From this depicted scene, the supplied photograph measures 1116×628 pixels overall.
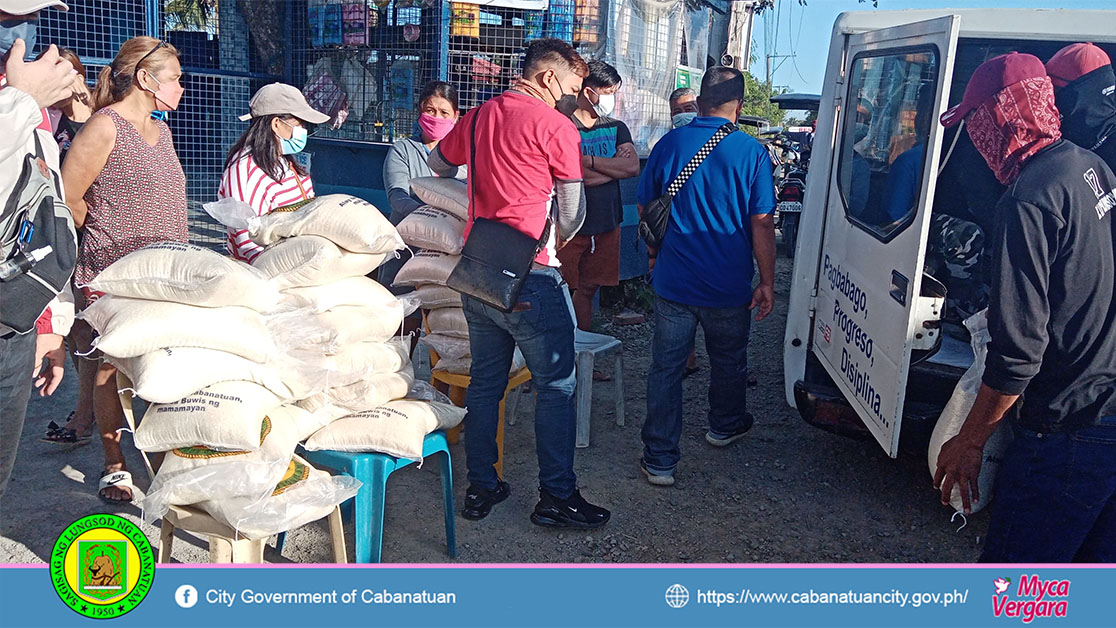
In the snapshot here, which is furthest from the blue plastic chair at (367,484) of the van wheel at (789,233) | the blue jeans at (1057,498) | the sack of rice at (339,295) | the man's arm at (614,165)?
the van wheel at (789,233)

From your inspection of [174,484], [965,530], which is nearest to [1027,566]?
[965,530]

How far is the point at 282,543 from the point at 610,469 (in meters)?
1.53

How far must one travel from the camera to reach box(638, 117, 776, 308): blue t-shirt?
3.63 meters

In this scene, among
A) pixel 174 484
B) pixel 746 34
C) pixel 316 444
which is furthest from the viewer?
pixel 746 34

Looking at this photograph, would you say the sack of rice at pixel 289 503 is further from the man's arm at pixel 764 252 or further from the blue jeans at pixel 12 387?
the man's arm at pixel 764 252

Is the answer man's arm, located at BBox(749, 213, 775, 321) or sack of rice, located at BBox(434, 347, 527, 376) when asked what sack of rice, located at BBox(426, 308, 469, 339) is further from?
man's arm, located at BBox(749, 213, 775, 321)

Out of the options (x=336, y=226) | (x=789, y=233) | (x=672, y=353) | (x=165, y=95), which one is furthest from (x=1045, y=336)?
(x=789, y=233)

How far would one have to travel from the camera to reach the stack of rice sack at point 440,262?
371 centimetres

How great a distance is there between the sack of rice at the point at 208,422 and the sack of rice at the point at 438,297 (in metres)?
1.36

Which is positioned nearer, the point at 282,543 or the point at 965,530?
the point at 282,543

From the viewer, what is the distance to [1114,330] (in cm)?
213
